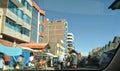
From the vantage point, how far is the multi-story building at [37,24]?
3344mm

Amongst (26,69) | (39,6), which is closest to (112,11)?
(39,6)

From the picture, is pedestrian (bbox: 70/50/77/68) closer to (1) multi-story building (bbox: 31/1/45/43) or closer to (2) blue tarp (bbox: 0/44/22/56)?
(1) multi-story building (bbox: 31/1/45/43)

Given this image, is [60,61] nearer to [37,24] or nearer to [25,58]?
[25,58]

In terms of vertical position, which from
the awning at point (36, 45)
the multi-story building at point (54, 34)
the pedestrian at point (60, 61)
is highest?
the multi-story building at point (54, 34)

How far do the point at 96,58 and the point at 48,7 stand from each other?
0.70 m

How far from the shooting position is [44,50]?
3285mm

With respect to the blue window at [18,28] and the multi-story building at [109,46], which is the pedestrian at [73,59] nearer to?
the multi-story building at [109,46]

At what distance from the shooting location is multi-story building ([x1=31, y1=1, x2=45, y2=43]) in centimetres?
334

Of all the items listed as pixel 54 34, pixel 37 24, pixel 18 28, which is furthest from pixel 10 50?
pixel 37 24

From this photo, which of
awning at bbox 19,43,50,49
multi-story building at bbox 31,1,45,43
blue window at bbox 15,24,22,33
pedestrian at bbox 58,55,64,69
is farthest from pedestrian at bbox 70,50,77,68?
blue window at bbox 15,24,22,33

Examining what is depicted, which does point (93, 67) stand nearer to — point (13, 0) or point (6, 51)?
point (6, 51)

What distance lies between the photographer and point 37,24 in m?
3.94

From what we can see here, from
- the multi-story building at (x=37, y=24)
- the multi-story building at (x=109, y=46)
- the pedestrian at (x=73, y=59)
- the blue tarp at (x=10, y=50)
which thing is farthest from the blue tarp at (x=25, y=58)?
the multi-story building at (x=109, y=46)

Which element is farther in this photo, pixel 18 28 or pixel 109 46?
pixel 18 28
